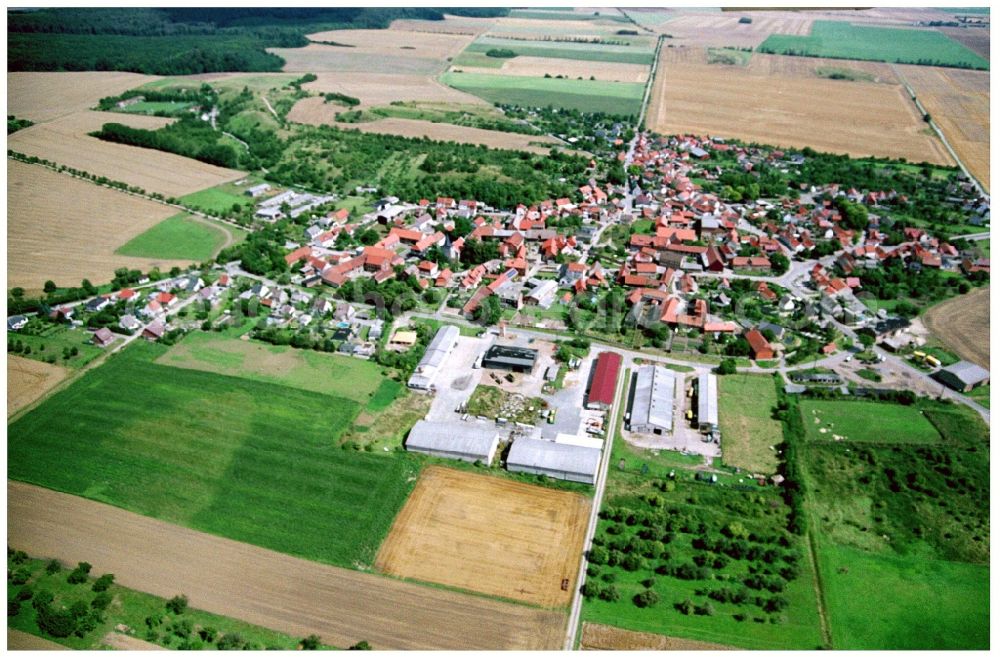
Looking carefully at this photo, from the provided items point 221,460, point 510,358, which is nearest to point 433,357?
point 510,358

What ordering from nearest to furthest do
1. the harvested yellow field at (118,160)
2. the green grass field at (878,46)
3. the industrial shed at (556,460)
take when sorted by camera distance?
the industrial shed at (556,460) < the harvested yellow field at (118,160) < the green grass field at (878,46)

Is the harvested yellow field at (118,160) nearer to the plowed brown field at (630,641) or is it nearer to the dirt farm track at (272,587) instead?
the dirt farm track at (272,587)

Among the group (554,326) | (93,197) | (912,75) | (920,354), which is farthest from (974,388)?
(912,75)

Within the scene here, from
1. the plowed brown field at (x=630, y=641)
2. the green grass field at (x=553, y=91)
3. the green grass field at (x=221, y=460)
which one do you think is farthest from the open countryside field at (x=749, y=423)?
the green grass field at (x=553, y=91)

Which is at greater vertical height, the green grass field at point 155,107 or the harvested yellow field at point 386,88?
the harvested yellow field at point 386,88

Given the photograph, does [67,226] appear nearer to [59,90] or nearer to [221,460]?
[221,460]

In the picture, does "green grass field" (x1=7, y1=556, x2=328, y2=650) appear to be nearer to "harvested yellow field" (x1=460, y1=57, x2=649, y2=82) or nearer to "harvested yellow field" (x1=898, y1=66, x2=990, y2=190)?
"harvested yellow field" (x1=898, y1=66, x2=990, y2=190)
